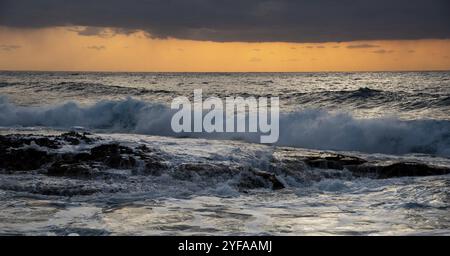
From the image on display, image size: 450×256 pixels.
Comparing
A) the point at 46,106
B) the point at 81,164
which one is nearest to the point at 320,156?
the point at 81,164

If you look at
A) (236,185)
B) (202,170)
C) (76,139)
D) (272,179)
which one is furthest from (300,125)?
(236,185)

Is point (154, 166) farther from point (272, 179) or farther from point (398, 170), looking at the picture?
point (398, 170)

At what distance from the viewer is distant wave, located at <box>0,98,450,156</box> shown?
54.1 feet

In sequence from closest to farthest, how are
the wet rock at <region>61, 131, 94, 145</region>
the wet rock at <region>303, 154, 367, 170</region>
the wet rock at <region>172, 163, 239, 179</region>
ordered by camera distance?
1. the wet rock at <region>172, 163, 239, 179</region>
2. the wet rock at <region>303, 154, 367, 170</region>
3. the wet rock at <region>61, 131, 94, 145</region>

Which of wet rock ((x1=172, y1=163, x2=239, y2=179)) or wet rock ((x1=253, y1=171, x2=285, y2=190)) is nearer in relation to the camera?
wet rock ((x1=253, y1=171, x2=285, y2=190))

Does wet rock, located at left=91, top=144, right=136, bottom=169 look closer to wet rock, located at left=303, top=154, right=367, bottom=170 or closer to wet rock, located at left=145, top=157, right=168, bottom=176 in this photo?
wet rock, located at left=145, top=157, right=168, bottom=176

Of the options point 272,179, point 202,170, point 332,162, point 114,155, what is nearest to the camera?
point 272,179

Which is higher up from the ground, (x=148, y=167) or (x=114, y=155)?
(x=114, y=155)

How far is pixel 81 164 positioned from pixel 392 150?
10253mm

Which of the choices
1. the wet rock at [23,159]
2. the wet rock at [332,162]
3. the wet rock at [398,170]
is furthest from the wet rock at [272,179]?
the wet rock at [23,159]

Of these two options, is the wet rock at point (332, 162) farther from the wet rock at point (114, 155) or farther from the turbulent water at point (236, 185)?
the wet rock at point (114, 155)

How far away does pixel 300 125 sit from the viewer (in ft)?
62.6

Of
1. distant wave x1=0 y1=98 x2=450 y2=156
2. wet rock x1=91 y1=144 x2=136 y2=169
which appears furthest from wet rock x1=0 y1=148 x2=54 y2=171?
distant wave x1=0 y1=98 x2=450 y2=156
